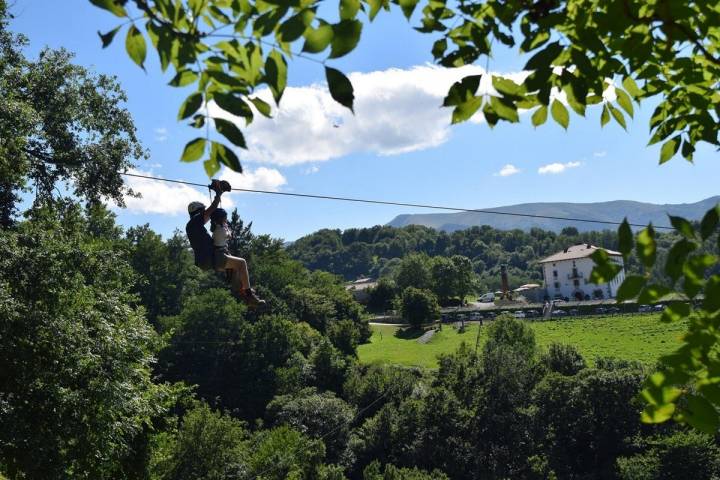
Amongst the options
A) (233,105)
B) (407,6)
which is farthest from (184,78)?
(407,6)

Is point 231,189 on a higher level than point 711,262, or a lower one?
higher

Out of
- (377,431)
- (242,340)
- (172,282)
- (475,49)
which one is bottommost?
(377,431)

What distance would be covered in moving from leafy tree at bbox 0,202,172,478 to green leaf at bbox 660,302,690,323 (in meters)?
10.6

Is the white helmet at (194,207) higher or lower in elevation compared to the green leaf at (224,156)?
higher

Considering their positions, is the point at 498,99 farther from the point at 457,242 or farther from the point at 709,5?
the point at 457,242

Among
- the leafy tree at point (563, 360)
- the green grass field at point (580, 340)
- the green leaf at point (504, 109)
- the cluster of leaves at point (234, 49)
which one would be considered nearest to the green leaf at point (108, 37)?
the cluster of leaves at point (234, 49)

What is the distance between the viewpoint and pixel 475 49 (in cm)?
211

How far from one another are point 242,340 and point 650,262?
43.0m

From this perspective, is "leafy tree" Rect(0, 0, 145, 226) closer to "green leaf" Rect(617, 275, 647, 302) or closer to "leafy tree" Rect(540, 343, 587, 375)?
"green leaf" Rect(617, 275, 647, 302)

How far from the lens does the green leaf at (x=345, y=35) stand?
1.58 meters

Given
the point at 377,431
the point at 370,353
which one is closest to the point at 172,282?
the point at 370,353

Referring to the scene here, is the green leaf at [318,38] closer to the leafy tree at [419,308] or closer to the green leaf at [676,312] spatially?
the green leaf at [676,312]

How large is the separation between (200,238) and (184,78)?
5218mm

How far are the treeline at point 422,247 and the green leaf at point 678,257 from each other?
13672 cm
